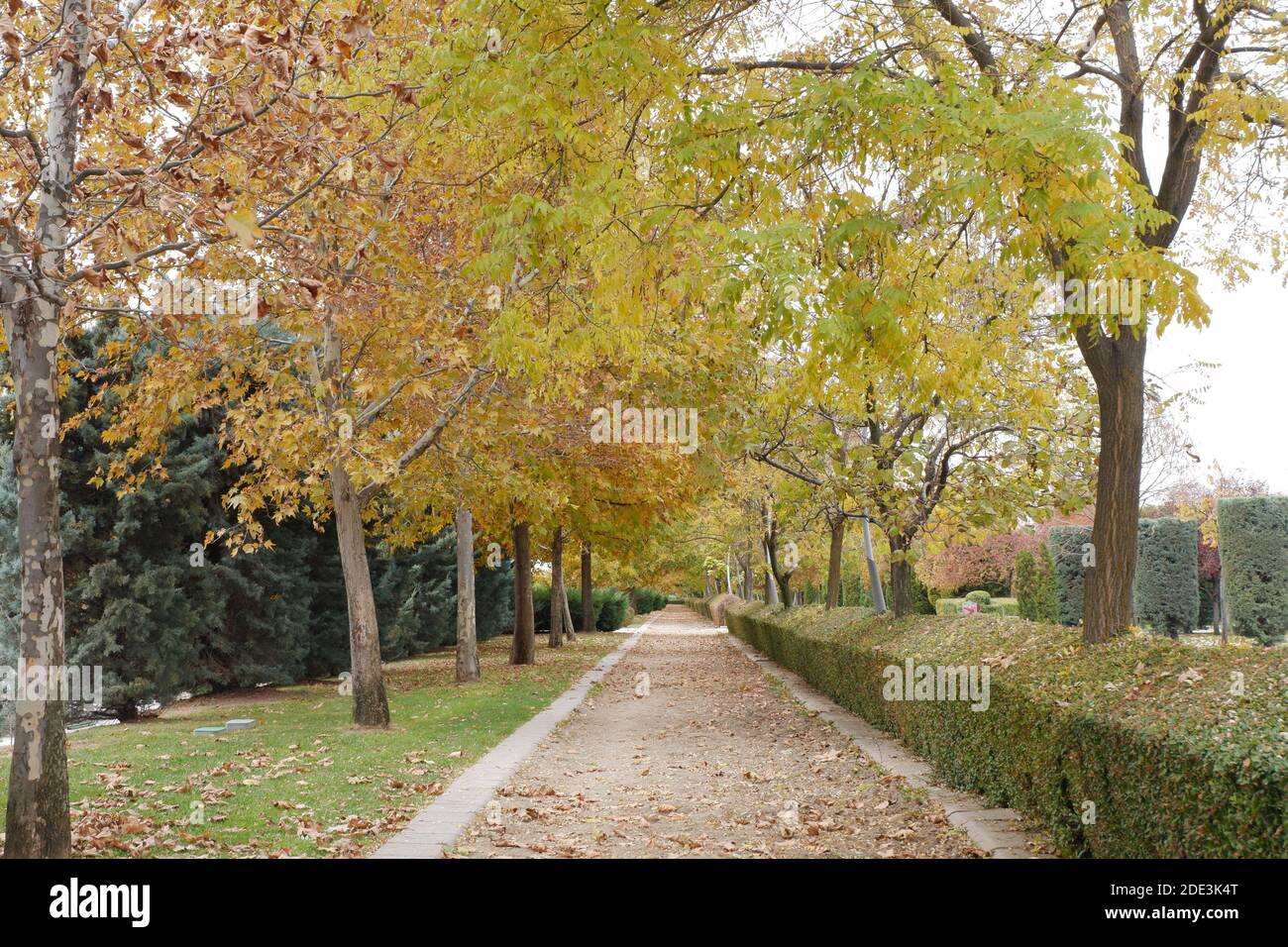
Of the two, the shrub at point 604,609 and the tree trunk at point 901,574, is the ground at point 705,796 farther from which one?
the shrub at point 604,609

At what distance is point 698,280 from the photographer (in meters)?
6.17

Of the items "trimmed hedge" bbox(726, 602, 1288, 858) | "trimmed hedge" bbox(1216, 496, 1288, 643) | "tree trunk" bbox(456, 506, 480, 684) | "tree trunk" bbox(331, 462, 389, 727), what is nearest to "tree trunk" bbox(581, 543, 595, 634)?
"tree trunk" bbox(456, 506, 480, 684)

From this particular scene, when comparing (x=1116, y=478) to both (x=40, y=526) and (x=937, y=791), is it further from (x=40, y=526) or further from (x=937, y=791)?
(x=40, y=526)

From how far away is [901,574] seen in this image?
14.0 meters

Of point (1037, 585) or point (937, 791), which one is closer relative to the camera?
point (937, 791)

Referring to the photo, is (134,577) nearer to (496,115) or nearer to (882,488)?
(882,488)

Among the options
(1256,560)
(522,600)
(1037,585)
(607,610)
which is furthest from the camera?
(607,610)

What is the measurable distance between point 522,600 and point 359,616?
10.8 meters

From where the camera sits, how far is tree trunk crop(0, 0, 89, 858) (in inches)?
229

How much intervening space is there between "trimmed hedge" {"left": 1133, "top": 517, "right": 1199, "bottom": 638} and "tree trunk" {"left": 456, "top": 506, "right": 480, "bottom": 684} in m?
14.9

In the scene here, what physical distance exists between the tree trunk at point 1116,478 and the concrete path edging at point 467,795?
476 cm

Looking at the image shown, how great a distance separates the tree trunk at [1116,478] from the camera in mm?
7227

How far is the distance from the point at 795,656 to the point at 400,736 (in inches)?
371

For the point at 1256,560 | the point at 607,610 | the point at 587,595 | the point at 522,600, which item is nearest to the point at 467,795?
the point at 522,600
